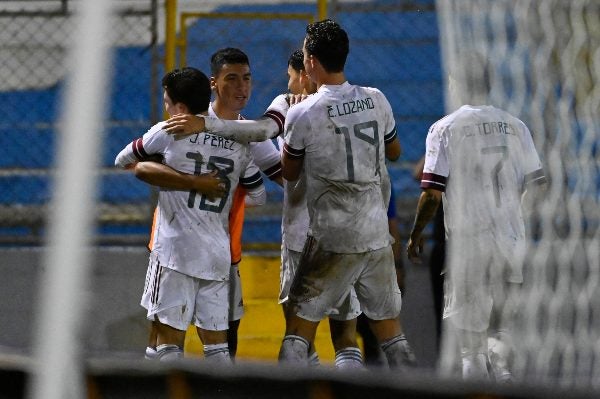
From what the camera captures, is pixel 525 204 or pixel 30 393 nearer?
pixel 30 393

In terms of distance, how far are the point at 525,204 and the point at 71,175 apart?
13.4ft

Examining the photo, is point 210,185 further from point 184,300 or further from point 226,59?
point 226,59

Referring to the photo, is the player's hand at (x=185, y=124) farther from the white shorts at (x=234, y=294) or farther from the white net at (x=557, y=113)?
the white net at (x=557, y=113)

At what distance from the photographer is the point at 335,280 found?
5.89 m

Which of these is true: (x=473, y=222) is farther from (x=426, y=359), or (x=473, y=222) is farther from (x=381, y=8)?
(x=381, y=8)

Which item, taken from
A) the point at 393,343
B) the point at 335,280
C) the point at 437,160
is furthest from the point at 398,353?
the point at 437,160

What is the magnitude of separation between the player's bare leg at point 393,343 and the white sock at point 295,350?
420 mm

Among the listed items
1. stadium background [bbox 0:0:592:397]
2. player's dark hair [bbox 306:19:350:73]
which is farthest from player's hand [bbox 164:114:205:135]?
stadium background [bbox 0:0:592:397]

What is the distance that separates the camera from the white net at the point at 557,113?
5012 mm

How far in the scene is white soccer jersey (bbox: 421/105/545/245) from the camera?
5.92 m

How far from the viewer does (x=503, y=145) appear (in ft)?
19.8

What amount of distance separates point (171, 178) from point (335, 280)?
1.00m

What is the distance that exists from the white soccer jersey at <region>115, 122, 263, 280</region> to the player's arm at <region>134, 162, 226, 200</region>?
0.05 m

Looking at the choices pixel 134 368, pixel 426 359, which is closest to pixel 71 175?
pixel 134 368
